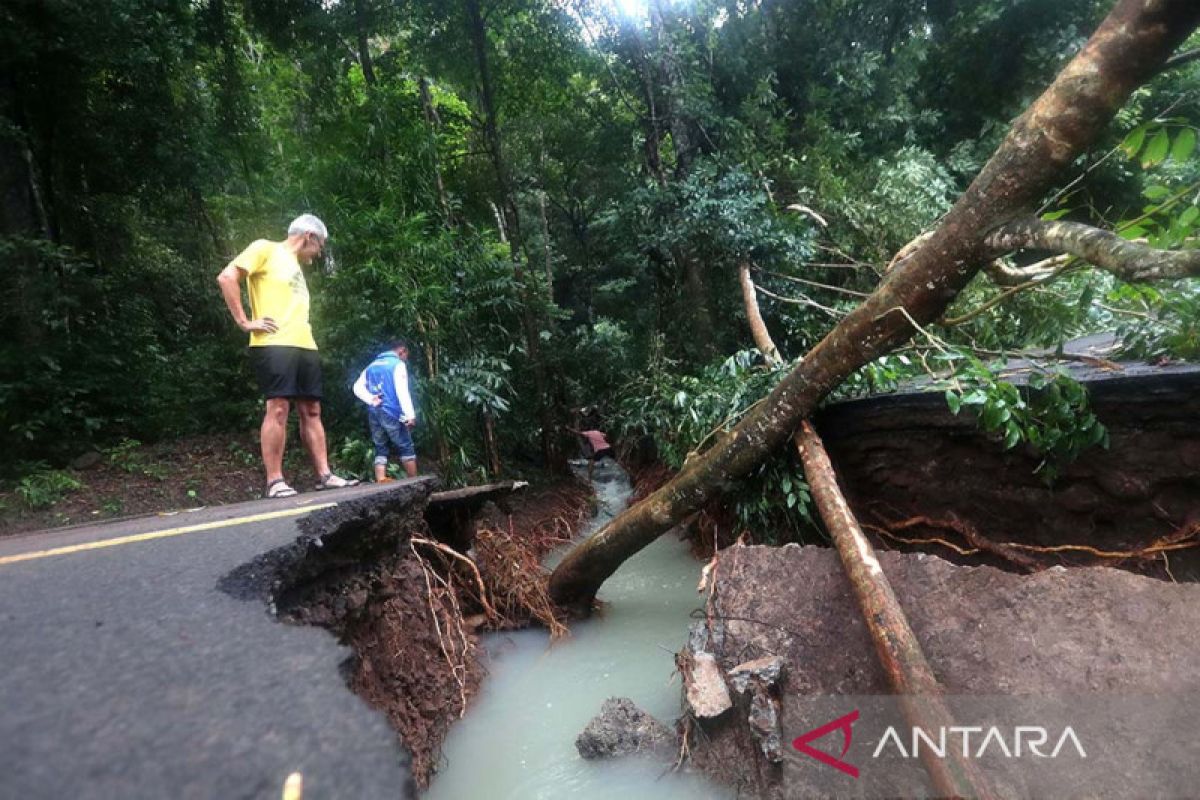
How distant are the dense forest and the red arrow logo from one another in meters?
1.88

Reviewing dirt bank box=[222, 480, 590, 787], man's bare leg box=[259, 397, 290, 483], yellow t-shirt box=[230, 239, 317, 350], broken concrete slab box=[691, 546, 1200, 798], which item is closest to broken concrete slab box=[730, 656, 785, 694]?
broken concrete slab box=[691, 546, 1200, 798]

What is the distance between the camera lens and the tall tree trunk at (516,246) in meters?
7.26

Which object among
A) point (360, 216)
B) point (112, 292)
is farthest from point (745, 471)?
point (112, 292)

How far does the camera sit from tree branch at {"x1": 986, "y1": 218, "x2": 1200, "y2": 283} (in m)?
1.89

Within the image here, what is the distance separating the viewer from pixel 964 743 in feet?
7.02

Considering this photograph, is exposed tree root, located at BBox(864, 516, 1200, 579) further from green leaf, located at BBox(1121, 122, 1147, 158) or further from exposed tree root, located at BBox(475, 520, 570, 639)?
exposed tree root, located at BBox(475, 520, 570, 639)

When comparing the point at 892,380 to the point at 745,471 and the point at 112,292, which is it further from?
the point at 112,292

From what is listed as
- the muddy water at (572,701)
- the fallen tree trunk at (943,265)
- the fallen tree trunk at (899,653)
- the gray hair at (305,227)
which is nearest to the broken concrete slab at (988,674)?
the fallen tree trunk at (899,653)

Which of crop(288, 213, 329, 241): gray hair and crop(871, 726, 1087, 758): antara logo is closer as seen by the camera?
crop(871, 726, 1087, 758): antara logo

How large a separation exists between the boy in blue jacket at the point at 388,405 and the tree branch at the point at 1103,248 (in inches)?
176

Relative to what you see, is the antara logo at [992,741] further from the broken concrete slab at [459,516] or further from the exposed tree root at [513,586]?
the broken concrete slab at [459,516]

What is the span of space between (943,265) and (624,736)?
2889 mm

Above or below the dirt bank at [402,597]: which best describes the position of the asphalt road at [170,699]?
above

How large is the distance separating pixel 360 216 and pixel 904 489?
5.29m
